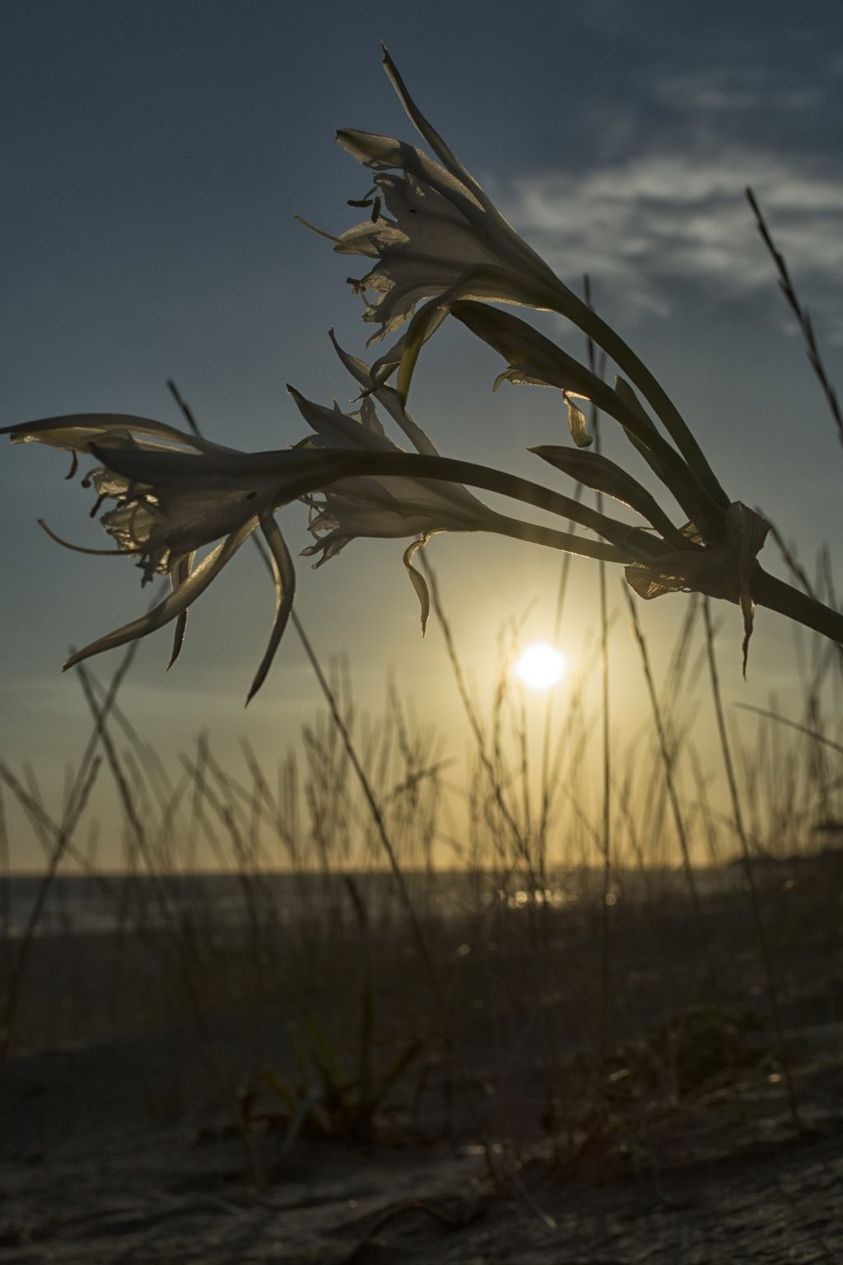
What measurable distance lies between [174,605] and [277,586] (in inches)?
2.8

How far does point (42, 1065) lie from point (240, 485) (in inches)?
129

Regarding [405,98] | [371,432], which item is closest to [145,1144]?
[371,432]

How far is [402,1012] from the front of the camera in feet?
11.8

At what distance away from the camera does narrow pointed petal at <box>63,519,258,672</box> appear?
784mm

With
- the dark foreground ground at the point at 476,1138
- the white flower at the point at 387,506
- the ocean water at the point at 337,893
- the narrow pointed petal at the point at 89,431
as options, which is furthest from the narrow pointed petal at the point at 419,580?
the ocean water at the point at 337,893

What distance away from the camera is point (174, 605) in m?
0.79

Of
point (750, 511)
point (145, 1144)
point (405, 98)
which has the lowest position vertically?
point (145, 1144)

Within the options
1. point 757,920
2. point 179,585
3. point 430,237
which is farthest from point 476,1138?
point 430,237

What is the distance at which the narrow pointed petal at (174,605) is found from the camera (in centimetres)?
78

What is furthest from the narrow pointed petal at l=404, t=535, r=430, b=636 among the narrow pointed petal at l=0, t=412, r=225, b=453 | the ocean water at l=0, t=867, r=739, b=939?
the ocean water at l=0, t=867, r=739, b=939

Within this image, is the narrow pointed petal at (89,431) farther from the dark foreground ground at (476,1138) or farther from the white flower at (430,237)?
the dark foreground ground at (476,1138)

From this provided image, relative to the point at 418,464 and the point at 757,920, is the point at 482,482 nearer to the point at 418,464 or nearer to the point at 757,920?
the point at 418,464

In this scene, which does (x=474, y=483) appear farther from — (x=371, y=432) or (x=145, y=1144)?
(x=145, y=1144)

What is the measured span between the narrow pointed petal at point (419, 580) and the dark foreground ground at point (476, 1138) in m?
0.76
